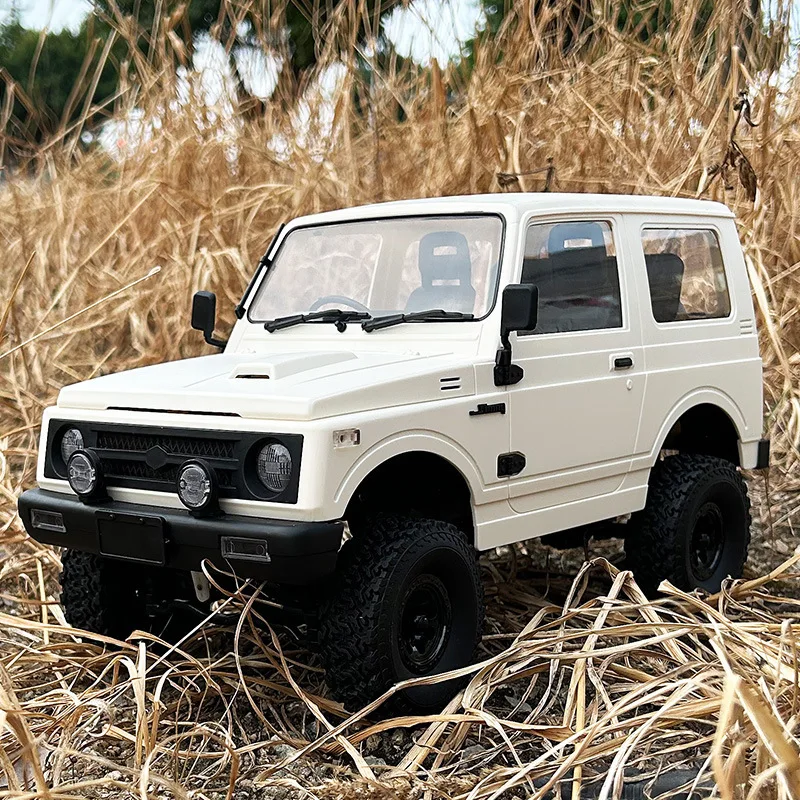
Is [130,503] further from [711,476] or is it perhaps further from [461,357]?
[711,476]

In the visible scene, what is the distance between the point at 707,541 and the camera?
16.1ft

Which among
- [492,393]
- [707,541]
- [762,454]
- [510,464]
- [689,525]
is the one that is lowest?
[707,541]

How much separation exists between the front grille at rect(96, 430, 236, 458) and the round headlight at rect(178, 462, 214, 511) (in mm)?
77

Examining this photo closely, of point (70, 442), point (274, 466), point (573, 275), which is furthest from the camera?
point (573, 275)

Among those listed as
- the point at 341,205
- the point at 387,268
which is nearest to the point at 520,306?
the point at 387,268

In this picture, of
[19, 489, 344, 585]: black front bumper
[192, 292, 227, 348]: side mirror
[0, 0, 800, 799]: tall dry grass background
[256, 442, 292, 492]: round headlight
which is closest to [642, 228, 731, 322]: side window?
[0, 0, 800, 799]: tall dry grass background

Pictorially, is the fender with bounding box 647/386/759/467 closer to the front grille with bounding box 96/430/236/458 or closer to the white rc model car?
the white rc model car

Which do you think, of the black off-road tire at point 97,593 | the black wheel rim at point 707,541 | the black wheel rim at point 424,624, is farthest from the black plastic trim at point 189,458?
the black wheel rim at point 707,541

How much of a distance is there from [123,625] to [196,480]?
894 mm

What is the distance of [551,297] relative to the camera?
420cm

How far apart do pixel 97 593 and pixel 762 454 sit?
9.57 ft

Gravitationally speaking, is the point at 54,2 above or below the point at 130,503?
above

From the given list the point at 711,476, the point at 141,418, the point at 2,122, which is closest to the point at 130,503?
the point at 141,418

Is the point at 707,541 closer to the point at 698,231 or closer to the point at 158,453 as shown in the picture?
the point at 698,231
